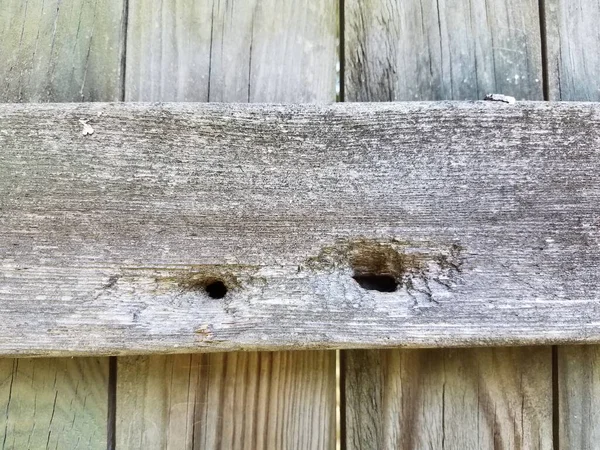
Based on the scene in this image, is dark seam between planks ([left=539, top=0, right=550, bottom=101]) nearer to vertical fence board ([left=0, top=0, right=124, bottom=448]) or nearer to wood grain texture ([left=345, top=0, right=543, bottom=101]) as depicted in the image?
wood grain texture ([left=345, top=0, right=543, bottom=101])

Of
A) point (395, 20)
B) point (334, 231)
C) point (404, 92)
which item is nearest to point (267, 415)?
point (334, 231)

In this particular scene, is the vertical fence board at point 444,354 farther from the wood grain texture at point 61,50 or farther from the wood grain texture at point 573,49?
the wood grain texture at point 61,50

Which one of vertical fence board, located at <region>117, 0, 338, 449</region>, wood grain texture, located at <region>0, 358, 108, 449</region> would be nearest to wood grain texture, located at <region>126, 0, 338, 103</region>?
vertical fence board, located at <region>117, 0, 338, 449</region>

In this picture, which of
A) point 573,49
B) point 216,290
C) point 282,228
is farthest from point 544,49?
point 216,290

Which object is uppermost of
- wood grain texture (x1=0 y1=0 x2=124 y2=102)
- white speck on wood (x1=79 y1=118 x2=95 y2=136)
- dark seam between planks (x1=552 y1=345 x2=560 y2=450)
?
wood grain texture (x1=0 y1=0 x2=124 y2=102)

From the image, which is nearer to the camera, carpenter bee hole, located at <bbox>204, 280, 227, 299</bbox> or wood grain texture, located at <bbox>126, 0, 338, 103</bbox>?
carpenter bee hole, located at <bbox>204, 280, 227, 299</bbox>

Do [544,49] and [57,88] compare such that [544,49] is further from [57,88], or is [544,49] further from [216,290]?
[57,88]

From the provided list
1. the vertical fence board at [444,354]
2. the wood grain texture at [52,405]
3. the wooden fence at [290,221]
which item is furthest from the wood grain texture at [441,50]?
the wood grain texture at [52,405]
